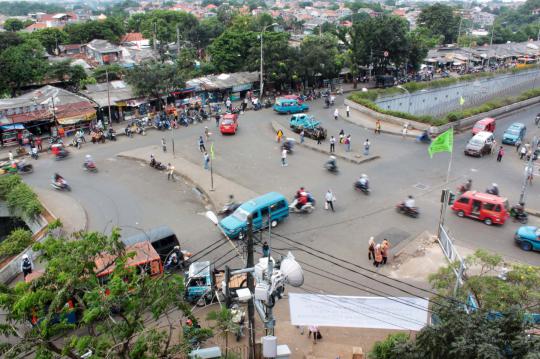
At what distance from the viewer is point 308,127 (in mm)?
→ 32281

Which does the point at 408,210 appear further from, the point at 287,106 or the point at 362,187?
the point at 287,106

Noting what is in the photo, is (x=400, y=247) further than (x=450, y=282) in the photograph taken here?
Yes

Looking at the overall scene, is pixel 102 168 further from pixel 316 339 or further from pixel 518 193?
pixel 518 193

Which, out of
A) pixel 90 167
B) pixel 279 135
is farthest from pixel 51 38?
pixel 279 135

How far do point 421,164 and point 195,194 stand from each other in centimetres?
1343

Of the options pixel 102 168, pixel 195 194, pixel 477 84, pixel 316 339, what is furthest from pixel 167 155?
pixel 477 84

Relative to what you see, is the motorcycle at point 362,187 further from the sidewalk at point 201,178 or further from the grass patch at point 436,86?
the grass patch at point 436,86

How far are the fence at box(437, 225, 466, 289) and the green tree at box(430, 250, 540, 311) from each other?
230 millimetres

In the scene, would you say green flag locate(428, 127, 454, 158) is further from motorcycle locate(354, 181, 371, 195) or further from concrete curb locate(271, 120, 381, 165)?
concrete curb locate(271, 120, 381, 165)

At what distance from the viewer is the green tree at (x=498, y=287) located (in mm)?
11062

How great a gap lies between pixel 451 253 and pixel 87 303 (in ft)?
37.0

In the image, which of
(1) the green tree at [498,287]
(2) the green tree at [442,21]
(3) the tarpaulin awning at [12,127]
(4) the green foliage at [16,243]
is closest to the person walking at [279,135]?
(4) the green foliage at [16,243]

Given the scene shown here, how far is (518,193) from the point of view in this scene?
75.8ft

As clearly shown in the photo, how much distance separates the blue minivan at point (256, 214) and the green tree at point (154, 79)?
2135 centimetres
